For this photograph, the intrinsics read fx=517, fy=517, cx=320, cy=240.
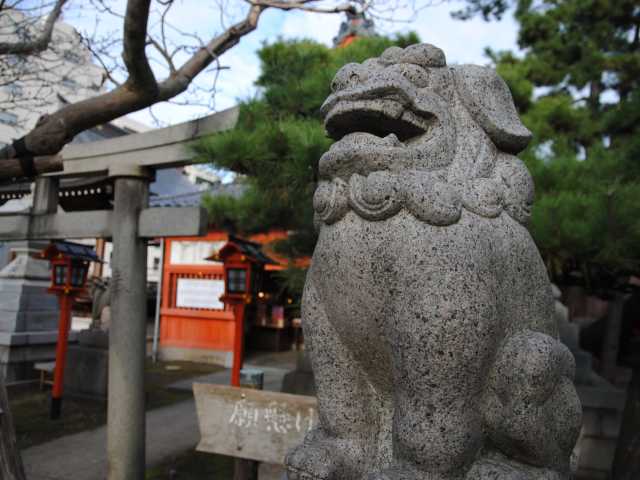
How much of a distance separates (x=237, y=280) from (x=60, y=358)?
119 inches

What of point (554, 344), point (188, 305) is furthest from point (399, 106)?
point (188, 305)

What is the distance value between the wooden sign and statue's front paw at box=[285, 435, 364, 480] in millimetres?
1518

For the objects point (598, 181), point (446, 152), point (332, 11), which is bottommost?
point (446, 152)

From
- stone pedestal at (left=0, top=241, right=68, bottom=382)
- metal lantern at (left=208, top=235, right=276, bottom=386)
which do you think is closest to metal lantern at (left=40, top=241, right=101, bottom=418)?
stone pedestal at (left=0, top=241, right=68, bottom=382)

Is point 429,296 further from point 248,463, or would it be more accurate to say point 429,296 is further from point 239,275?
point 239,275

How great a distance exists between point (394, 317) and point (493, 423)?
45cm

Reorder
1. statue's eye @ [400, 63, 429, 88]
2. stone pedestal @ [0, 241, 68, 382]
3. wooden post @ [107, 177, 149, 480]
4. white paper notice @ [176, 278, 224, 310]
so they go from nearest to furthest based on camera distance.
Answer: statue's eye @ [400, 63, 429, 88] → wooden post @ [107, 177, 149, 480] → stone pedestal @ [0, 241, 68, 382] → white paper notice @ [176, 278, 224, 310]

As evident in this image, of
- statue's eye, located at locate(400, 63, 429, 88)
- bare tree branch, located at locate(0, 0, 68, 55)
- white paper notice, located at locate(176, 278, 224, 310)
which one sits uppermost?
bare tree branch, located at locate(0, 0, 68, 55)

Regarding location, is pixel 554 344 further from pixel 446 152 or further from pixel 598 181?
pixel 598 181

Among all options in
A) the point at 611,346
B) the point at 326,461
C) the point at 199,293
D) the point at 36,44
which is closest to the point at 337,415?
the point at 326,461

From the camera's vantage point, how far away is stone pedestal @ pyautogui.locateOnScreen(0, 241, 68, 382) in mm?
7988

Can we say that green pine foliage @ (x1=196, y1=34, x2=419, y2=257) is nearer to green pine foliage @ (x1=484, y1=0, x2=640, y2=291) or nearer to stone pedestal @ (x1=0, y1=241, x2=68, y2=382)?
green pine foliage @ (x1=484, y1=0, x2=640, y2=291)

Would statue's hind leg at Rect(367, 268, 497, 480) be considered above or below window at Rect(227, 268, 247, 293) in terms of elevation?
below

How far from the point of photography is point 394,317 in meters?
1.64
